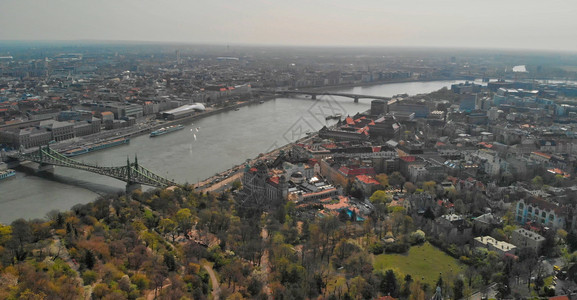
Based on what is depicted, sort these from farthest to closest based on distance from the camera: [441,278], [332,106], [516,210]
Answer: [332,106] < [516,210] < [441,278]

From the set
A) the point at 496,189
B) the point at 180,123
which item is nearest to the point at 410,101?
the point at 180,123

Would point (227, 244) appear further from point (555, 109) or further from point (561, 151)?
point (555, 109)

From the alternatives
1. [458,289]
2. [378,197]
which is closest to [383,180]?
[378,197]

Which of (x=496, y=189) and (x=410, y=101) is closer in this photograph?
(x=496, y=189)

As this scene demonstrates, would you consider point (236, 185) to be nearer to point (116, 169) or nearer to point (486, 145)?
point (116, 169)

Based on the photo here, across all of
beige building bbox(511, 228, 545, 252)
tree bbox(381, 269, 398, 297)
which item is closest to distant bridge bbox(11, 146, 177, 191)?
tree bbox(381, 269, 398, 297)

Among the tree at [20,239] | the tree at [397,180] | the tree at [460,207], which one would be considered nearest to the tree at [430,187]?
the tree at [397,180]

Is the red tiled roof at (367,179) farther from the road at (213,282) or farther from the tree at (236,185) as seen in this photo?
the road at (213,282)
